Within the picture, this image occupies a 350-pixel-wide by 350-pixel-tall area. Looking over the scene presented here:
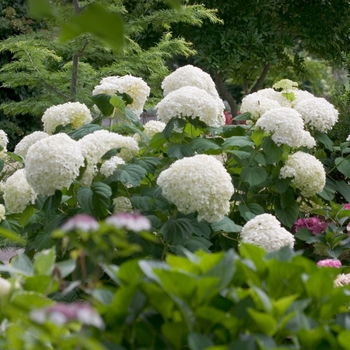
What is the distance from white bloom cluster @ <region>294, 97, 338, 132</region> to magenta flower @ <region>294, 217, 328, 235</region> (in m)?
0.49

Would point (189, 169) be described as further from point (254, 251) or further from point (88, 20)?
point (88, 20)

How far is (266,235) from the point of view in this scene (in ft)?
8.41

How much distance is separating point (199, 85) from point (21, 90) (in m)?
7.23

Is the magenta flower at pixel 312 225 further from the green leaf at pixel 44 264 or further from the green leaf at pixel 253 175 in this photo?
the green leaf at pixel 44 264

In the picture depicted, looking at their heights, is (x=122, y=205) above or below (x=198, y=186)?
below

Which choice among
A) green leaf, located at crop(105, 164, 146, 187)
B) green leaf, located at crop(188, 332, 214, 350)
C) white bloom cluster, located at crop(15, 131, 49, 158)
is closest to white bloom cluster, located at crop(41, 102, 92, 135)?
white bloom cluster, located at crop(15, 131, 49, 158)

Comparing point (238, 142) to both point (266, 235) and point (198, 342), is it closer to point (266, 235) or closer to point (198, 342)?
point (266, 235)

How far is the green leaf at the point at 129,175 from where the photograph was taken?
2668mm

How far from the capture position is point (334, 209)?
3.39 metres

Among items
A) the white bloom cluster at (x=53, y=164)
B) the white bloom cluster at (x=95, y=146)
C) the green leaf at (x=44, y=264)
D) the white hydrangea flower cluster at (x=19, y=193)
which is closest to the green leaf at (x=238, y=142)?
the white bloom cluster at (x=95, y=146)

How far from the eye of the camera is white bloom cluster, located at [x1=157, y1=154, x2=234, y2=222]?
2506 millimetres

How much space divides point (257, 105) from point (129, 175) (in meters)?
1.09

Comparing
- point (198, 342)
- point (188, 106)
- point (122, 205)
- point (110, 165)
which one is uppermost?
point (198, 342)

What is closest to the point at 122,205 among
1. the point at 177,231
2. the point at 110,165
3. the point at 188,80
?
the point at 110,165
